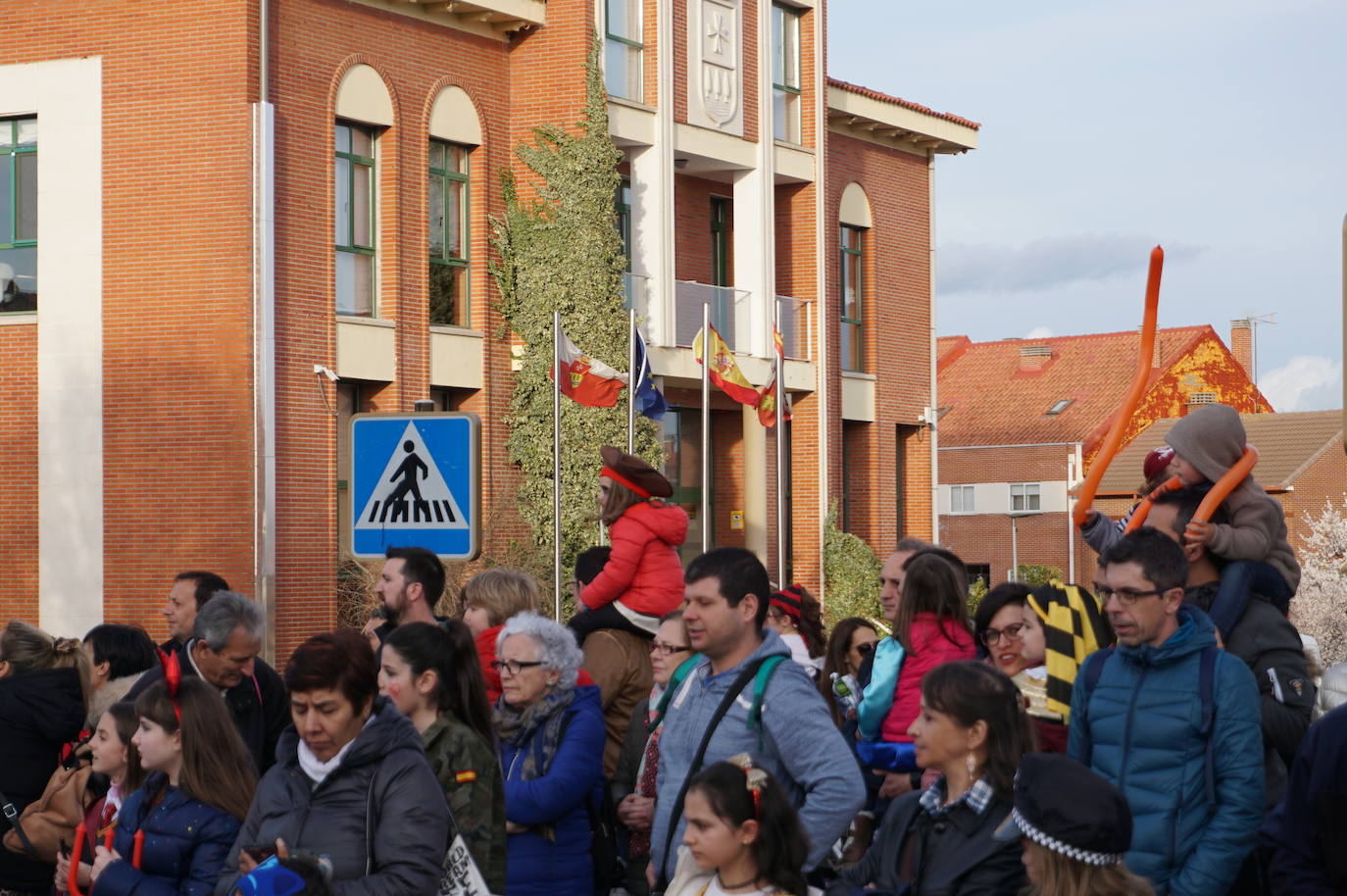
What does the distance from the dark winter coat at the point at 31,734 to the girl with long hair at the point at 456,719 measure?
270 cm

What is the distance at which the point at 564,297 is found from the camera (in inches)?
1106

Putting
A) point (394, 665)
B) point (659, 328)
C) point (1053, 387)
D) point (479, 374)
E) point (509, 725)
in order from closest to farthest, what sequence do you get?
point (394, 665), point (509, 725), point (479, 374), point (659, 328), point (1053, 387)

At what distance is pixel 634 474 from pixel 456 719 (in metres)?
3.44

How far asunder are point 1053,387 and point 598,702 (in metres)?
64.0

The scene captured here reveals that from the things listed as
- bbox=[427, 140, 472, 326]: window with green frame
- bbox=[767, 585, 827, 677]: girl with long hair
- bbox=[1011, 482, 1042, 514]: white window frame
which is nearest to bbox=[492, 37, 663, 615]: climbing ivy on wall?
bbox=[427, 140, 472, 326]: window with green frame

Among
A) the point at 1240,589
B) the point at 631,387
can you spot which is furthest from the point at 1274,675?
the point at 631,387

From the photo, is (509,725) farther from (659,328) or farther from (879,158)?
(879,158)

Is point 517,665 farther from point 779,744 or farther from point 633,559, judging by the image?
point 633,559

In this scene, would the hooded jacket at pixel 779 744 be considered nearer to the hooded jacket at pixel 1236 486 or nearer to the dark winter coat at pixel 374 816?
the dark winter coat at pixel 374 816

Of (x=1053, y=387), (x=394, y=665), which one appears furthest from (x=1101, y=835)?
(x=1053, y=387)

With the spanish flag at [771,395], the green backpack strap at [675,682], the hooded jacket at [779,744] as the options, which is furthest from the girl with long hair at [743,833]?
the spanish flag at [771,395]

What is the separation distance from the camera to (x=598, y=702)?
7.38 m

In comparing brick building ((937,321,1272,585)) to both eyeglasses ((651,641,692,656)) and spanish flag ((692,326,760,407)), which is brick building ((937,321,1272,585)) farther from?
eyeglasses ((651,641,692,656))

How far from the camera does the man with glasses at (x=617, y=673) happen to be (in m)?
9.19
